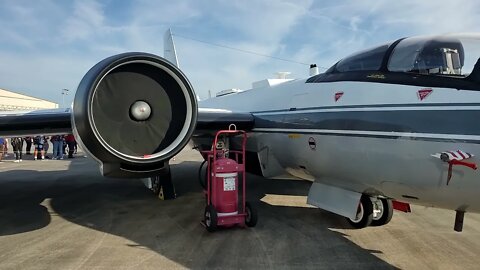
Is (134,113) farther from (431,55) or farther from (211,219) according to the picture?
(431,55)

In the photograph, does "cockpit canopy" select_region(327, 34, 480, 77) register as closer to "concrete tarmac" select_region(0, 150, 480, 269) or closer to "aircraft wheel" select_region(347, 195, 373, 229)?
"aircraft wheel" select_region(347, 195, 373, 229)

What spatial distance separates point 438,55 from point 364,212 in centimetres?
237

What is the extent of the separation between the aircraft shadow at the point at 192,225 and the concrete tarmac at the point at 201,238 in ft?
0.05

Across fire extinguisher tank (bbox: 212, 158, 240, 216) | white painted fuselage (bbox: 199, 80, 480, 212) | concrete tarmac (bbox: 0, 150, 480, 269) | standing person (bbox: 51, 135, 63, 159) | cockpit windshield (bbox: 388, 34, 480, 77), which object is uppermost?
cockpit windshield (bbox: 388, 34, 480, 77)

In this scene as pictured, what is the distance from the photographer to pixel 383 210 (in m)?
5.53

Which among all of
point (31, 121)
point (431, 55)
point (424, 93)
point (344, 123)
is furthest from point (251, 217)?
point (31, 121)

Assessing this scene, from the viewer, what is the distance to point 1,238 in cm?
526

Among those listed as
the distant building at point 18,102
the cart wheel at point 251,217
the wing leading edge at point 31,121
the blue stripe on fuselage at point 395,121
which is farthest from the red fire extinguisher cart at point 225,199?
the distant building at point 18,102

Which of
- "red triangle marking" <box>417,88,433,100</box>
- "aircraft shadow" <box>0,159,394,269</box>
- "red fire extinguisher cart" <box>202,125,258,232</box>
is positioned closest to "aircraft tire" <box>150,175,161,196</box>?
"aircraft shadow" <box>0,159,394,269</box>

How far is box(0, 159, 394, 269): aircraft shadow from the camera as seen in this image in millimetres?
4465

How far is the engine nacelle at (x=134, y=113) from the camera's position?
4582mm

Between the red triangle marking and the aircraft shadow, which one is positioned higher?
the red triangle marking

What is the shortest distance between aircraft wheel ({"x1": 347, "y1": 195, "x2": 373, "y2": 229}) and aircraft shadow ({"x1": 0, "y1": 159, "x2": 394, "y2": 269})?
1.18ft

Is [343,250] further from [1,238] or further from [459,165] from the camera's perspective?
[1,238]
